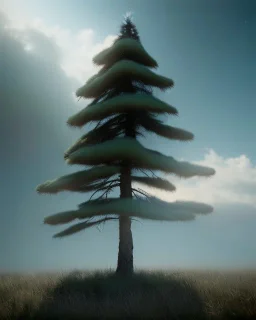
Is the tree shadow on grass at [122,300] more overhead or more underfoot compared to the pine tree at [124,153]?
more underfoot

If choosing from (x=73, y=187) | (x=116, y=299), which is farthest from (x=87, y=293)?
(x=73, y=187)

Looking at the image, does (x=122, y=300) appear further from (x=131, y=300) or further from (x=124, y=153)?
(x=124, y=153)

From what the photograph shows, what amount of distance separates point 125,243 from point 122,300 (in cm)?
389

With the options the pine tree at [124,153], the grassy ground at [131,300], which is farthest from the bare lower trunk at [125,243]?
the grassy ground at [131,300]

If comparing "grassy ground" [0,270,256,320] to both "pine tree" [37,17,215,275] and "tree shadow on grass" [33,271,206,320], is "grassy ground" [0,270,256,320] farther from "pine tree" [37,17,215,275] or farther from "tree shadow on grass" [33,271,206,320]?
"pine tree" [37,17,215,275]

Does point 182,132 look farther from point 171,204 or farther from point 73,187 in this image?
point 73,187

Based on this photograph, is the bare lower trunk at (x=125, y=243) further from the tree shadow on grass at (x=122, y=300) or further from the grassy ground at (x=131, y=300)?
the grassy ground at (x=131, y=300)

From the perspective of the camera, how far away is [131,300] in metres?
7.99

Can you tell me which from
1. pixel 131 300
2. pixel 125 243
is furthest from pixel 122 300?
pixel 125 243

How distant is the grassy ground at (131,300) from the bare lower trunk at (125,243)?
1.25 meters

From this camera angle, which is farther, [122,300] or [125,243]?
[125,243]

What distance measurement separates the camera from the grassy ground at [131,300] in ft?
23.0

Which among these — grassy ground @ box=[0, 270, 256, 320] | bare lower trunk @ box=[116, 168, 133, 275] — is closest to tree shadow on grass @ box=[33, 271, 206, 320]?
grassy ground @ box=[0, 270, 256, 320]

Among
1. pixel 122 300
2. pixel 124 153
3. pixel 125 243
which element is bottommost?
pixel 122 300
